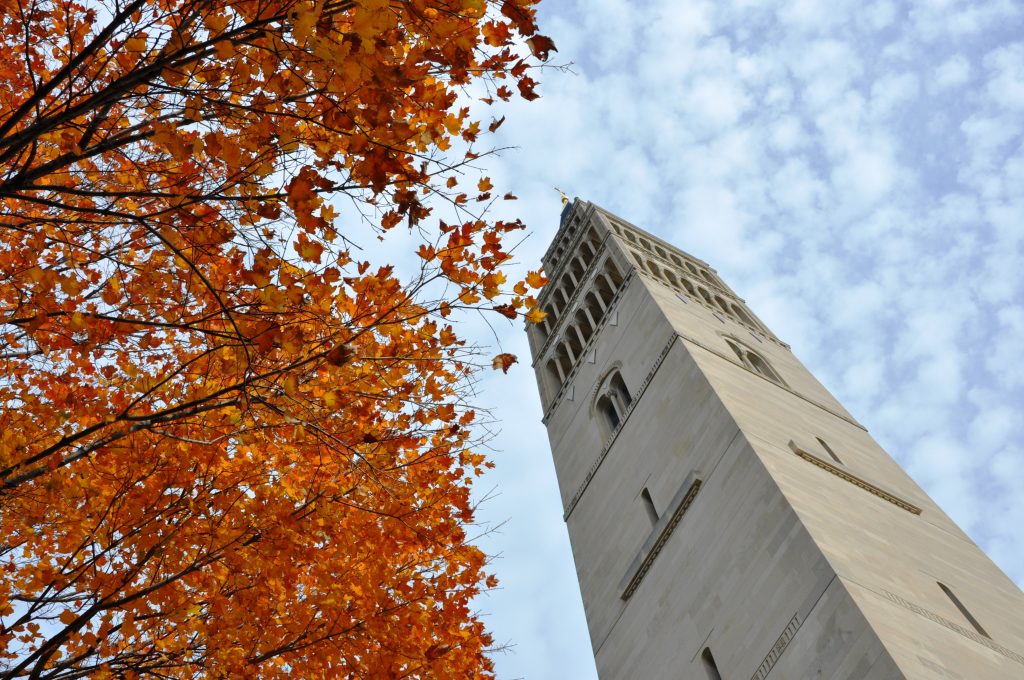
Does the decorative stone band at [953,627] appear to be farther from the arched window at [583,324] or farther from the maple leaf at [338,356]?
the arched window at [583,324]

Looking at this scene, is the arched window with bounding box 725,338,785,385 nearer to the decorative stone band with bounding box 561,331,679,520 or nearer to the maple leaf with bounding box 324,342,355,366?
the decorative stone band with bounding box 561,331,679,520

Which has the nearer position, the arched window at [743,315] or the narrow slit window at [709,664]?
the narrow slit window at [709,664]

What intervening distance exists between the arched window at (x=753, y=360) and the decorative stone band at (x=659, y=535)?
23.2 feet

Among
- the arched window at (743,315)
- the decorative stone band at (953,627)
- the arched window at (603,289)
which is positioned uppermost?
the arched window at (603,289)

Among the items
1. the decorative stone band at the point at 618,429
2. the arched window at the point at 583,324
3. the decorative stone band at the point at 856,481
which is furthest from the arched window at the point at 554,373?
the decorative stone band at the point at 856,481

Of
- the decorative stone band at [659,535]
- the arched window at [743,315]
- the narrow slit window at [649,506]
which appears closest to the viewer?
the decorative stone band at [659,535]

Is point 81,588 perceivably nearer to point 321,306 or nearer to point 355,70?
point 321,306

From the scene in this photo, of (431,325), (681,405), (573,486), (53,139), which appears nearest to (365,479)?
(431,325)

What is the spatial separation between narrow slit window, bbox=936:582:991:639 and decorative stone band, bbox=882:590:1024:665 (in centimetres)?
36

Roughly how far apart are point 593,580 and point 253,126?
17.4m

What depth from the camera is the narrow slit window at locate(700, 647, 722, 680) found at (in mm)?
15916

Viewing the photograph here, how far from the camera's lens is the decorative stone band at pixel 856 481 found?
63.9 ft

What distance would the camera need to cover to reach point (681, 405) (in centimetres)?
2161

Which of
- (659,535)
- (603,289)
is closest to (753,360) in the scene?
(603,289)
